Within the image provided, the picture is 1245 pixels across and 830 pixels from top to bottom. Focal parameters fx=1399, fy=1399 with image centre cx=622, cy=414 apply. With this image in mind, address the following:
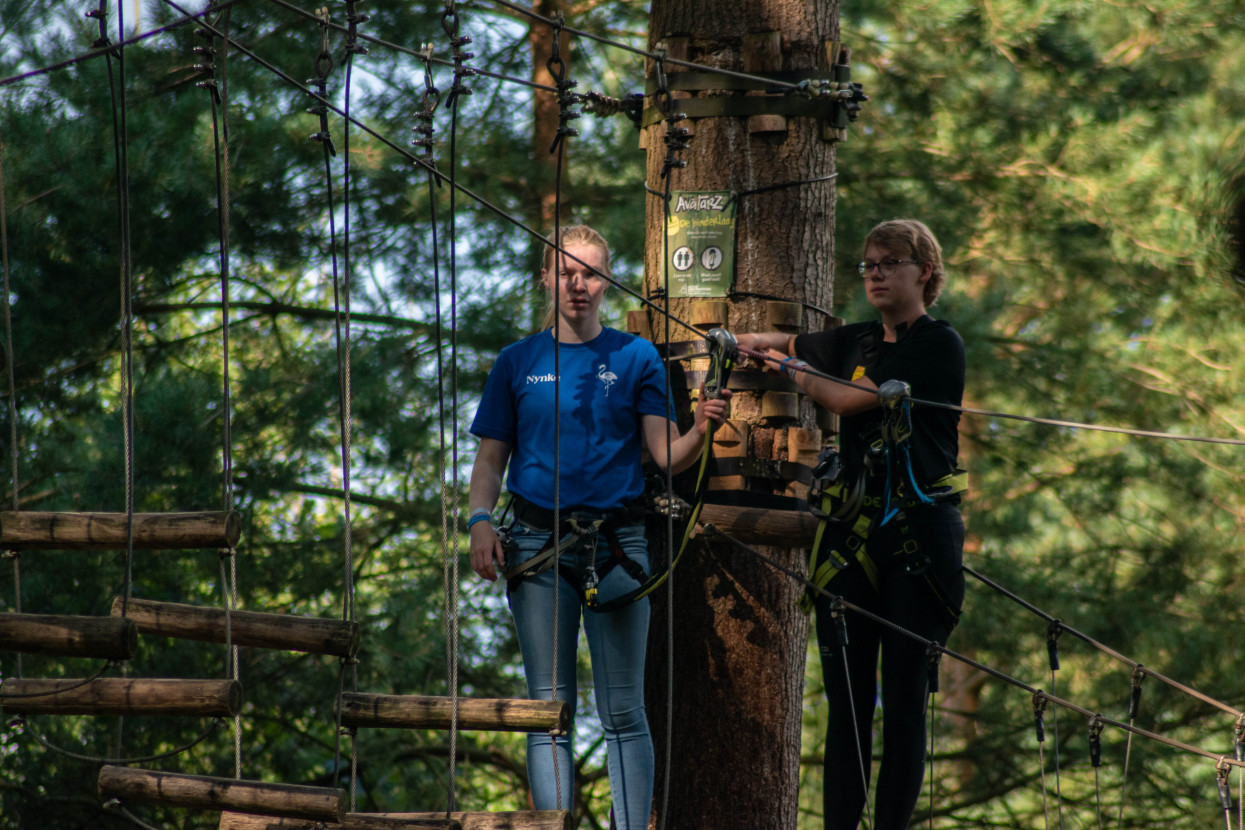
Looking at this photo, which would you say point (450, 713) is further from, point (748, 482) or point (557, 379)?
point (748, 482)

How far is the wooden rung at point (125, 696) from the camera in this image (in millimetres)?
2486

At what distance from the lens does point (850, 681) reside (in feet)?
9.30

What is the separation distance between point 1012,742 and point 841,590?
421 cm

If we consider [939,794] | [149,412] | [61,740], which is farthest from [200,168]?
[939,794]

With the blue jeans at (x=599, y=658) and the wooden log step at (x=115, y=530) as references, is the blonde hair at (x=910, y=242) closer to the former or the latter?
the blue jeans at (x=599, y=658)

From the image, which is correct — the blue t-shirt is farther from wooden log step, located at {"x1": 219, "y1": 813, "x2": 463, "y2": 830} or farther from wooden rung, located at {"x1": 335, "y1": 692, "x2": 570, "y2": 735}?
wooden log step, located at {"x1": 219, "y1": 813, "x2": 463, "y2": 830}

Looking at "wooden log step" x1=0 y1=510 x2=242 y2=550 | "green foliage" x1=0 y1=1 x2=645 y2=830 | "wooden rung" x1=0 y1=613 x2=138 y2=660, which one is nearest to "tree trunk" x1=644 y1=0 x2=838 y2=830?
"wooden log step" x1=0 y1=510 x2=242 y2=550

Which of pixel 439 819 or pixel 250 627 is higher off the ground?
pixel 250 627

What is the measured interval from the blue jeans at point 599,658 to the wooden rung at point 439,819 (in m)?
0.20

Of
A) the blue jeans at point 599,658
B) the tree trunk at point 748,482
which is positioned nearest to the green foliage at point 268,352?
the tree trunk at point 748,482

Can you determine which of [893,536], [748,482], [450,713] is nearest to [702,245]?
[748,482]

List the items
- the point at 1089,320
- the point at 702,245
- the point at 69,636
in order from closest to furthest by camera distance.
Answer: the point at 69,636, the point at 702,245, the point at 1089,320

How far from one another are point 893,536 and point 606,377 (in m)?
0.67

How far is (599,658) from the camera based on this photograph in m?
2.84
